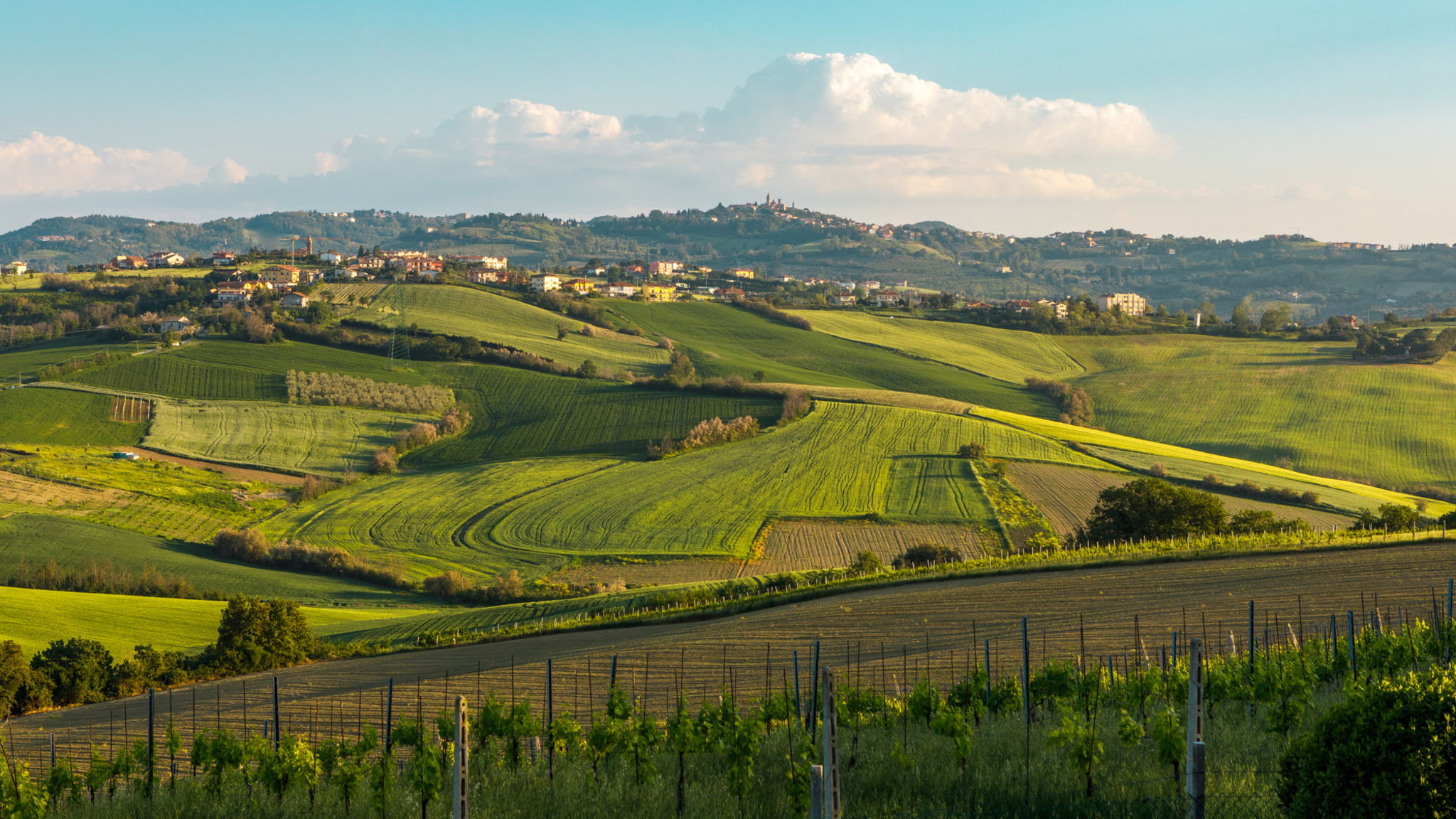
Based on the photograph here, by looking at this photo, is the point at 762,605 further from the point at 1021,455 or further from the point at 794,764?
the point at 1021,455

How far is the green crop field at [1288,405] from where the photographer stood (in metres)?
85.3

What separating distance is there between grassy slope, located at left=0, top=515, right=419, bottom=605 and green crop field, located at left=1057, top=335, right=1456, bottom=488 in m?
75.6

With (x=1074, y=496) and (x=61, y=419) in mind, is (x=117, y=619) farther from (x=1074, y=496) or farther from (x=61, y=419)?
(x=1074, y=496)

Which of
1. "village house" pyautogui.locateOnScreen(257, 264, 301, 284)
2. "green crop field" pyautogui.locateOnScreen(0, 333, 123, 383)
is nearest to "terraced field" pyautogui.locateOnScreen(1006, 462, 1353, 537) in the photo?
"green crop field" pyautogui.locateOnScreen(0, 333, 123, 383)

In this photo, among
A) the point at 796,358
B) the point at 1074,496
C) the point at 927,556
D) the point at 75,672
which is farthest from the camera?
the point at 796,358

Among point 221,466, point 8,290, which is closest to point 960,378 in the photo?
point 221,466

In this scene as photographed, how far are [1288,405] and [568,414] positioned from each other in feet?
236

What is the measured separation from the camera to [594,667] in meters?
28.1

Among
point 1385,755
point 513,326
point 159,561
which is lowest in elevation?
point 159,561

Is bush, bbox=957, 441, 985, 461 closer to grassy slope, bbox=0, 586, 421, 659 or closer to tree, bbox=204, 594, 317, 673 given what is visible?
grassy slope, bbox=0, 586, 421, 659

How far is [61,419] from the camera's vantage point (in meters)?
86.7

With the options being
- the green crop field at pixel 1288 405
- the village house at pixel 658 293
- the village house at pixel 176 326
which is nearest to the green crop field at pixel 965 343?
the green crop field at pixel 1288 405

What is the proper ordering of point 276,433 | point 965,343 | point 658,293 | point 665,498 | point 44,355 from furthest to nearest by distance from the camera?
point 658,293, point 965,343, point 44,355, point 276,433, point 665,498

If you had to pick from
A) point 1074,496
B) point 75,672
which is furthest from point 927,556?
point 75,672
